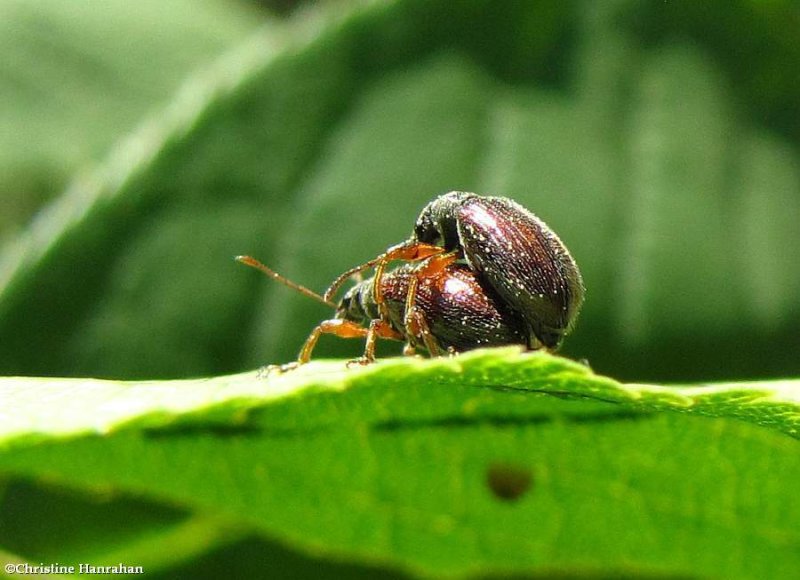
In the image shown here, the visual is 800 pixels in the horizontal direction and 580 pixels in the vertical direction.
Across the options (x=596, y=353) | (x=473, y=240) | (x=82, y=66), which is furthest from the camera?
(x=82, y=66)

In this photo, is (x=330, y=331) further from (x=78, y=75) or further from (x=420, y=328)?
(x=78, y=75)

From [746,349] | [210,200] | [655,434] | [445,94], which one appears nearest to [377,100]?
[445,94]

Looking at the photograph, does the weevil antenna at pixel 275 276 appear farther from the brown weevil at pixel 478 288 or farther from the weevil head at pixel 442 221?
the weevil head at pixel 442 221

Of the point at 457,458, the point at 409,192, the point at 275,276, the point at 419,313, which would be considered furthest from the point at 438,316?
the point at 409,192

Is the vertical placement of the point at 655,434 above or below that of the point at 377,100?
below

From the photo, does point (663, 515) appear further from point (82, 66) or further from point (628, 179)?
point (82, 66)

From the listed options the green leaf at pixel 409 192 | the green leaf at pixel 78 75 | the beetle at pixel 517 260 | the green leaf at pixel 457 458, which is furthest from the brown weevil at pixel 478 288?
the green leaf at pixel 78 75
